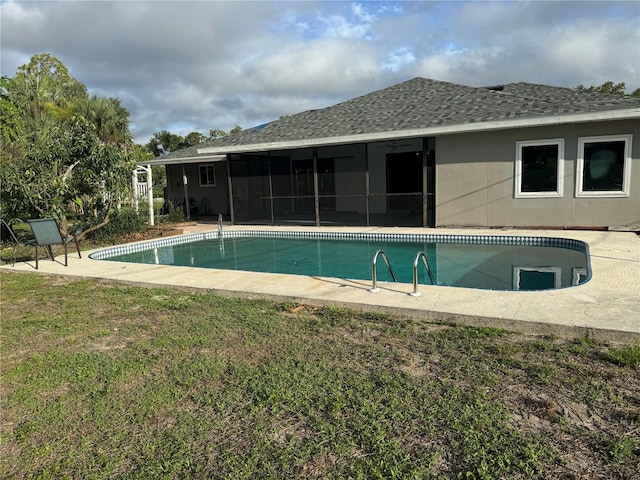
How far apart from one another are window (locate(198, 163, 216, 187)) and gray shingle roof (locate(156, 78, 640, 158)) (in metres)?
2.91

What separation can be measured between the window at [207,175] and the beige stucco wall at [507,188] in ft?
33.0

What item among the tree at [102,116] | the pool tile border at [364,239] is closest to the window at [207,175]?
the pool tile border at [364,239]

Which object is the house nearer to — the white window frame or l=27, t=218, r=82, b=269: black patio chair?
the white window frame

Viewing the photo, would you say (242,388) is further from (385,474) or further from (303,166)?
(303,166)

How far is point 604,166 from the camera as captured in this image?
9867 mm

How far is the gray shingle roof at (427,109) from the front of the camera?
1022 cm

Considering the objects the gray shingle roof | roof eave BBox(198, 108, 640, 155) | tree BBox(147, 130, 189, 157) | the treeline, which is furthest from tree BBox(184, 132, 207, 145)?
the treeline

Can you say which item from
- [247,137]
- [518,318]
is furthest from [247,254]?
[518,318]

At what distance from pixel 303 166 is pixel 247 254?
7.49m

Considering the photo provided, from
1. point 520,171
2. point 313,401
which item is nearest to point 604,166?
point 520,171

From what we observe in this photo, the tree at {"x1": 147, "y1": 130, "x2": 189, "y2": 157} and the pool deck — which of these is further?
the tree at {"x1": 147, "y1": 130, "x2": 189, "y2": 157}

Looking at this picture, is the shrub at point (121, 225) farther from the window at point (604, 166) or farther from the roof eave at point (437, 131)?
the window at point (604, 166)

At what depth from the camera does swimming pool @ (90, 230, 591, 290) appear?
742 centimetres

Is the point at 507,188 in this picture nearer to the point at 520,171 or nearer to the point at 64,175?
the point at 520,171
